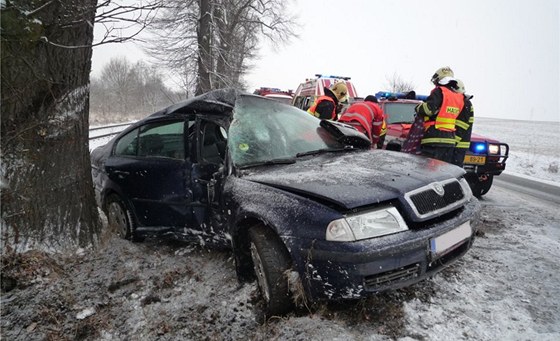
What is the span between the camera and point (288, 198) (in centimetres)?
231

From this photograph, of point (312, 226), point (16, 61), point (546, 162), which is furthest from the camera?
point (546, 162)

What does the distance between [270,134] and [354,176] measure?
0.99 metres

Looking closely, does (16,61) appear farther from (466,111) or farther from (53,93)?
(466,111)

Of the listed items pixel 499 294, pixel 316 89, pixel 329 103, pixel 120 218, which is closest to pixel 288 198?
pixel 499 294

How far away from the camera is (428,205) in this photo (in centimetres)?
228

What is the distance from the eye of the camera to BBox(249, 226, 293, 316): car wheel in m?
2.32

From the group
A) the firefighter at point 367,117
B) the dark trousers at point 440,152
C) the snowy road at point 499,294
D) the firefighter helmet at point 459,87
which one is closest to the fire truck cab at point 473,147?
the firefighter at point 367,117

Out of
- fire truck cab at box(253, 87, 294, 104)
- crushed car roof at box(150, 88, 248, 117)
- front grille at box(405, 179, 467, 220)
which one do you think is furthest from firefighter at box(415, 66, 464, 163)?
fire truck cab at box(253, 87, 294, 104)

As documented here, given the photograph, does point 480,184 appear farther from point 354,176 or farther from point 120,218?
point 120,218

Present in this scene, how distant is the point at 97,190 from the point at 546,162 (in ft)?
50.0

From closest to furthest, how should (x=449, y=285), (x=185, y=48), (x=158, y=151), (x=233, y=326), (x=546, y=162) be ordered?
1. (x=233, y=326)
2. (x=449, y=285)
3. (x=158, y=151)
4. (x=546, y=162)
5. (x=185, y=48)

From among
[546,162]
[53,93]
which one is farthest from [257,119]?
[546,162]

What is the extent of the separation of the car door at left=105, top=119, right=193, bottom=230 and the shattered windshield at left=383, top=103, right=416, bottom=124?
4536mm

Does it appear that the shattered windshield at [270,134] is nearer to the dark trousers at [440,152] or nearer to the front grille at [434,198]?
the front grille at [434,198]
